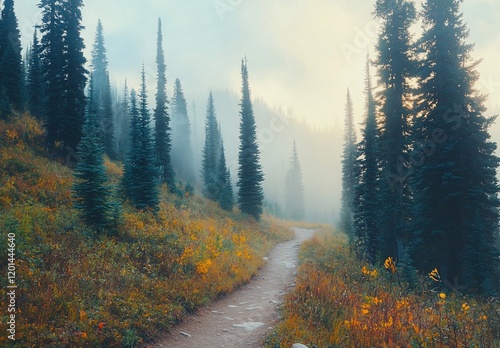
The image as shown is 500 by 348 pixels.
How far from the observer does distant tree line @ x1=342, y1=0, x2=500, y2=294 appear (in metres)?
13.9

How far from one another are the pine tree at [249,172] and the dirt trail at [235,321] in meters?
22.6

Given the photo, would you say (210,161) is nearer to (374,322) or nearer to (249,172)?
(249,172)

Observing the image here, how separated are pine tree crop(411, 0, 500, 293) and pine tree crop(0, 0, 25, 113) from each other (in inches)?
1192

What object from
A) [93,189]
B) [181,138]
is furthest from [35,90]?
[181,138]

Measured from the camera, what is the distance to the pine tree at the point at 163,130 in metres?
34.5

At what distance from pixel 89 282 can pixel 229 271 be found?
5.75 m

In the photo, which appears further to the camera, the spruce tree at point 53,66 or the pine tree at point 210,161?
the pine tree at point 210,161

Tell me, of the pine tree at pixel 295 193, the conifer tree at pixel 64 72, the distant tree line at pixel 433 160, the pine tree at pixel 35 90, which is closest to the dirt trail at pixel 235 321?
the distant tree line at pixel 433 160

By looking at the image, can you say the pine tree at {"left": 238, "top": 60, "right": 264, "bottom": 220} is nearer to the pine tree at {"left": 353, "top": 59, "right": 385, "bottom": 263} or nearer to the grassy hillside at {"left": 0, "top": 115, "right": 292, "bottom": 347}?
the pine tree at {"left": 353, "top": 59, "right": 385, "bottom": 263}

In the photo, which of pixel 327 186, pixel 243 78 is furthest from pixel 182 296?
pixel 327 186

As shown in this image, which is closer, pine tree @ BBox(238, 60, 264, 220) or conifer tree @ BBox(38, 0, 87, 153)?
conifer tree @ BBox(38, 0, 87, 153)

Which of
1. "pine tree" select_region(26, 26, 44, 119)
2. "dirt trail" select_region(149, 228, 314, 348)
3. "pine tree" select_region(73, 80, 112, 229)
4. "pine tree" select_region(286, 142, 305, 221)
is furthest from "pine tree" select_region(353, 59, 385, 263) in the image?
"pine tree" select_region(286, 142, 305, 221)

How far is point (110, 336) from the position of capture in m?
6.12

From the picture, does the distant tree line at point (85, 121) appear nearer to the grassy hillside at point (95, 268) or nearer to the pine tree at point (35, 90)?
the pine tree at point (35, 90)
